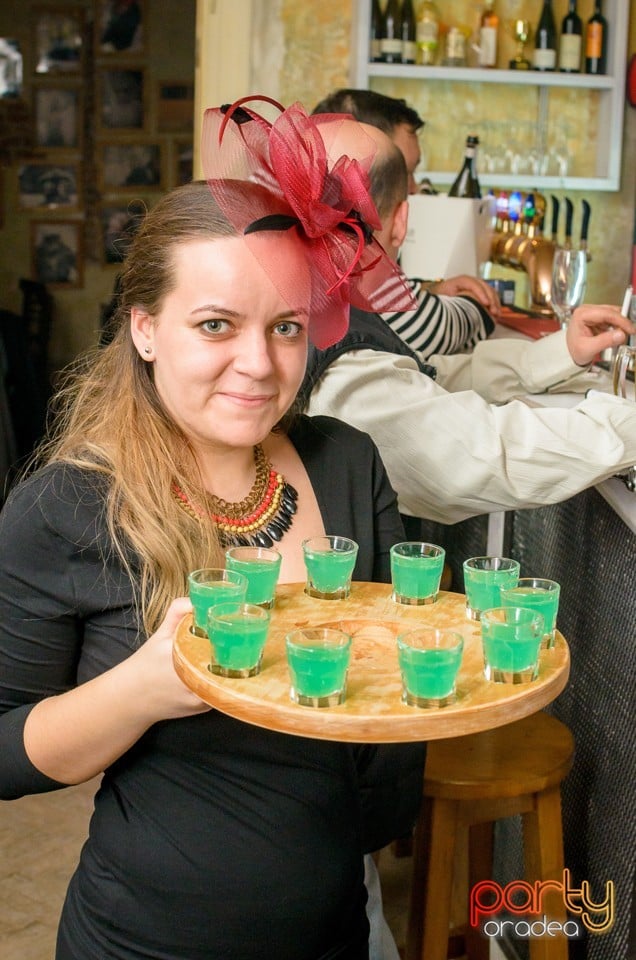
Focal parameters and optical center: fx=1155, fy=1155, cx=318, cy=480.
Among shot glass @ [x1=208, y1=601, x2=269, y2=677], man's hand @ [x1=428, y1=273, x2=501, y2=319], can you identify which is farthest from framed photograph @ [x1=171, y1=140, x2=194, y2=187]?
shot glass @ [x1=208, y1=601, x2=269, y2=677]

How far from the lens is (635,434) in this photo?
1.93 meters

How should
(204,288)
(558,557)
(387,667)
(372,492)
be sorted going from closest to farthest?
(387,667) → (204,288) → (372,492) → (558,557)

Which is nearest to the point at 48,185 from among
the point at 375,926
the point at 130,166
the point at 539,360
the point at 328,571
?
the point at 130,166

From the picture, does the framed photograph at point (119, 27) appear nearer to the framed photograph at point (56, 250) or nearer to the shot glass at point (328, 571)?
the framed photograph at point (56, 250)

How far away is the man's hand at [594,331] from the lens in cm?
230

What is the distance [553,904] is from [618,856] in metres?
0.14

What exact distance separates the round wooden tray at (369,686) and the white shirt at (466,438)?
63 centimetres

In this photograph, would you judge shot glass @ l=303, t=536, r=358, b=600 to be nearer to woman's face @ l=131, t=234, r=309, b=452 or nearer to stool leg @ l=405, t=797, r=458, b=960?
woman's face @ l=131, t=234, r=309, b=452

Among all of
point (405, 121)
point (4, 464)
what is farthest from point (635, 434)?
point (4, 464)

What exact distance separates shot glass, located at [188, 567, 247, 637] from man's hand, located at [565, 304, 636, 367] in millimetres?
1229

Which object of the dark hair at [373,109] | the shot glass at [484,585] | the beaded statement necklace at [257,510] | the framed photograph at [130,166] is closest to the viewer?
the shot glass at [484,585]

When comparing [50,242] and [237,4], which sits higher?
[237,4]

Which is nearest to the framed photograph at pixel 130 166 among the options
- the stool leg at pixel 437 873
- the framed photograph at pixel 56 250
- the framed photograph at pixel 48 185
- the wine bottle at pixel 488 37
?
the framed photograph at pixel 48 185

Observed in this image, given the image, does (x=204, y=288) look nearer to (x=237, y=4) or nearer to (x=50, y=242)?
(x=237, y=4)
